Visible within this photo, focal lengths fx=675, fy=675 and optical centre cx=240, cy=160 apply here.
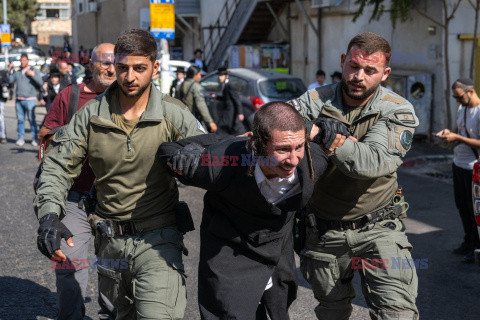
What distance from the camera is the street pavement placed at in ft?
17.3

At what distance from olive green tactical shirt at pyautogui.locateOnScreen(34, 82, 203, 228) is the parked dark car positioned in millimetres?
10160

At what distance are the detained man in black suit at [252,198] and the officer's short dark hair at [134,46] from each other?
1.72ft

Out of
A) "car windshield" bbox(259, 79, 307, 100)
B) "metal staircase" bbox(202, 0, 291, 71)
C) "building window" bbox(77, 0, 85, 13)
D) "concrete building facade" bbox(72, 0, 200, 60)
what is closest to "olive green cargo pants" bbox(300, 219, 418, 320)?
"car windshield" bbox(259, 79, 307, 100)

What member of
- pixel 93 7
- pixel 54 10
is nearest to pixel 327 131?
pixel 93 7

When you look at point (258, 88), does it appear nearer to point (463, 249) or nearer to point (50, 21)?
point (463, 249)

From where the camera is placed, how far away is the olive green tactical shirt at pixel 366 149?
3260 millimetres

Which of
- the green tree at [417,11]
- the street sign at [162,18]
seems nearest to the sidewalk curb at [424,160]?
Answer: the green tree at [417,11]

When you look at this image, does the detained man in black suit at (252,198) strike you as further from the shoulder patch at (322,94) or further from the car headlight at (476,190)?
the car headlight at (476,190)

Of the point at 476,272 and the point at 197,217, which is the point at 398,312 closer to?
the point at 476,272

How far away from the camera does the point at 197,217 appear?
8.31 metres

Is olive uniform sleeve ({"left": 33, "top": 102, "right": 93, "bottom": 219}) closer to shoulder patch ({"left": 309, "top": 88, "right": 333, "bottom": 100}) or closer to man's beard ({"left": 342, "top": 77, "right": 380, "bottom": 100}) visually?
shoulder patch ({"left": 309, "top": 88, "right": 333, "bottom": 100})

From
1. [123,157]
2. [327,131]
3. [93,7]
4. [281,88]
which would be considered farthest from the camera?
[93,7]

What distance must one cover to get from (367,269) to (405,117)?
848mm

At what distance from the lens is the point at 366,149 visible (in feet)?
10.4
